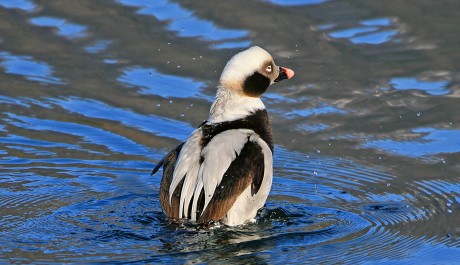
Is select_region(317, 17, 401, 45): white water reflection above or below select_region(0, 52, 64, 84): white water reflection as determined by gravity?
above

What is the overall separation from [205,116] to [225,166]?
2.27m

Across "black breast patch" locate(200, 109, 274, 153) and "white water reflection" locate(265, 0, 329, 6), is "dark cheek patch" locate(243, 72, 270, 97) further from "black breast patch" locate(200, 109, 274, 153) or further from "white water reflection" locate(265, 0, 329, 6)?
"white water reflection" locate(265, 0, 329, 6)

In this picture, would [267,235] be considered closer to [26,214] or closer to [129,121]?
[26,214]

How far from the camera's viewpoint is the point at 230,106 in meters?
7.38

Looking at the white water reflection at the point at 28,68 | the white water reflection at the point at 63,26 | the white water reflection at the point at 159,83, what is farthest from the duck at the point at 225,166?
the white water reflection at the point at 63,26

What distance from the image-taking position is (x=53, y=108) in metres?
9.26

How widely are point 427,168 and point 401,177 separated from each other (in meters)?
0.25

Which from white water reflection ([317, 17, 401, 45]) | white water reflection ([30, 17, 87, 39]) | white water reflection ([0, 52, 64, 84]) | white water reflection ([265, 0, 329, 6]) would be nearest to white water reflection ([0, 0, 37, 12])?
white water reflection ([30, 17, 87, 39])

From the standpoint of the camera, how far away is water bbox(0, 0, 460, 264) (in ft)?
21.7

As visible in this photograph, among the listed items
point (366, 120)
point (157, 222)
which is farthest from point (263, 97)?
point (157, 222)

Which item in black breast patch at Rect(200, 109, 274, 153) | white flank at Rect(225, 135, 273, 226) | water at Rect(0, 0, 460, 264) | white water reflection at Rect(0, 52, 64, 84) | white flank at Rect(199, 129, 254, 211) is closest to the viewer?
water at Rect(0, 0, 460, 264)

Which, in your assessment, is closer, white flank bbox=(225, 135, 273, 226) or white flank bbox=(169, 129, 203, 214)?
white flank bbox=(169, 129, 203, 214)

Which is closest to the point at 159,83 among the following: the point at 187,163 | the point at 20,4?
the point at 20,4

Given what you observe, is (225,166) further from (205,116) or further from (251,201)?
(205,116)
